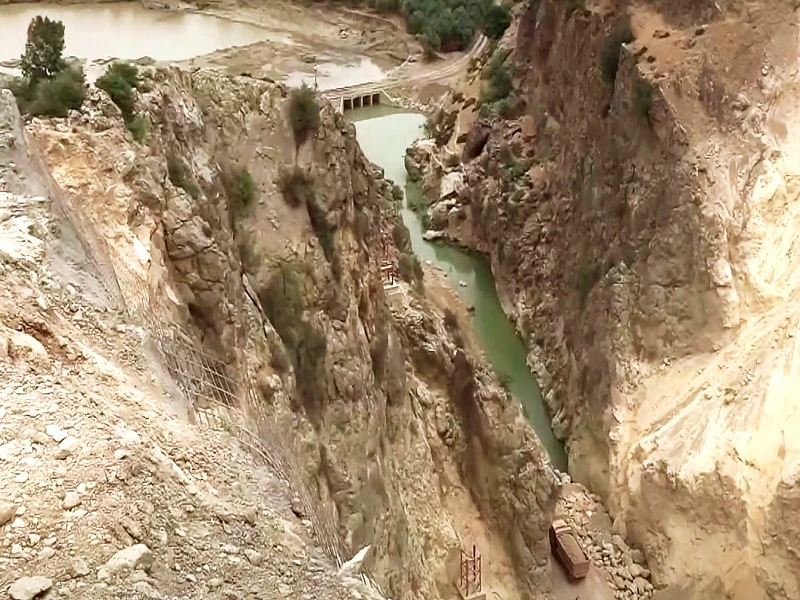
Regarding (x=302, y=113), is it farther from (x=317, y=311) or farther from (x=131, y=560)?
(x=131, y=560)

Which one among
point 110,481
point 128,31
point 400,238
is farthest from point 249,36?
point 110,481

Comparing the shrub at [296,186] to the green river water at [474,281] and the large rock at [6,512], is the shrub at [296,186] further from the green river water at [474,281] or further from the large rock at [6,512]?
the green river water at [474,281]

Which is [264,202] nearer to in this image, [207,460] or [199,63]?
[207,460]

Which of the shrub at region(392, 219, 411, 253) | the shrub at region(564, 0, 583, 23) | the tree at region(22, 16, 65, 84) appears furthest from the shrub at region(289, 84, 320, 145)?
the shrub at region(564, 0, 583, 23)

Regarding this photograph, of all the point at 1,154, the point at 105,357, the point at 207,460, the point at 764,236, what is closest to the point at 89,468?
the point at 207,460

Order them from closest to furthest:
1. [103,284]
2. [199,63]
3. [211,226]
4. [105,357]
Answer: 1. [105,357]
2. [103,284]
3. [211,226]
4. [199,63]

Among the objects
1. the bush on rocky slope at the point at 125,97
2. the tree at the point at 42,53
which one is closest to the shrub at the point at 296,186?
the bush on rocky slope at the point at 125,97
